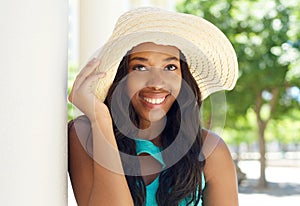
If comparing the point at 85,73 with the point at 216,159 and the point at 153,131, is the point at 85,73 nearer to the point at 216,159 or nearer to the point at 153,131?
the point at 153,131

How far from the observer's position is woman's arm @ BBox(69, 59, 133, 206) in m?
1.42

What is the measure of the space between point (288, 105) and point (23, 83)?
36.6ft

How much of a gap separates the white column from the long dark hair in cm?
195

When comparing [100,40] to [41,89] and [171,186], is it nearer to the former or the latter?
[171,186]

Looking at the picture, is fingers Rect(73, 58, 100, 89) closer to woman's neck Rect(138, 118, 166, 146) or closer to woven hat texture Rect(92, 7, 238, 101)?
woven hat texture Rect(92, 7, 238, 101)

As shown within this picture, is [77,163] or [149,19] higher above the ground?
[149,19]

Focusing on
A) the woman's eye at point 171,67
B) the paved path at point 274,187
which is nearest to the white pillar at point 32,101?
the woman's eye at point 171,67

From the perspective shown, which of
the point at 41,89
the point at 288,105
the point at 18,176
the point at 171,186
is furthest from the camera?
the point at 288,105

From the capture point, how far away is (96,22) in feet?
12.0

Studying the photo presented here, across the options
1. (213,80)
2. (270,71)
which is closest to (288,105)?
(270,71)

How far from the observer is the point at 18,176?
0.89m

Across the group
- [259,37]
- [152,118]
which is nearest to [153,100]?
[152,118]

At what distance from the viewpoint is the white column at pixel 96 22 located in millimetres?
3631

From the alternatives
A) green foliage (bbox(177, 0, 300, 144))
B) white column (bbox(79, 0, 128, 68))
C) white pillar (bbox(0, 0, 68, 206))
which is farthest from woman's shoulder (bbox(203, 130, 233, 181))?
green foliage (bbox(177, 0, 300, 144))
